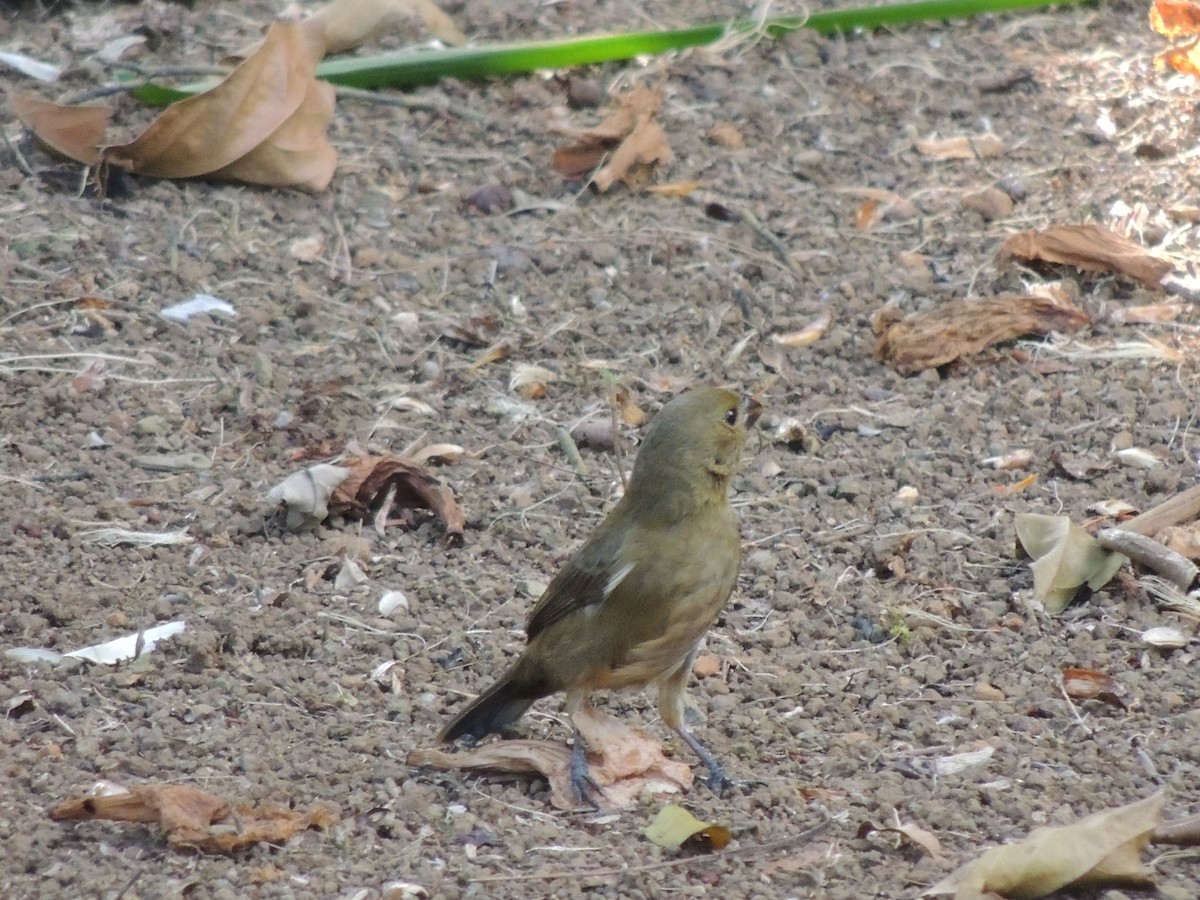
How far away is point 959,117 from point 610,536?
4256 millimetres

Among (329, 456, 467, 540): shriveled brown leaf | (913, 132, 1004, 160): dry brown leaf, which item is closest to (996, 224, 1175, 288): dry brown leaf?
(913, 132, 1004, 160): dry brown leaf

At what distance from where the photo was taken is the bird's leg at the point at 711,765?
427 centimetres

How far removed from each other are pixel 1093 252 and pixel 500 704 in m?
3.40

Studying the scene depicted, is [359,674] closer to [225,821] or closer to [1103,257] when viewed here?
[225,821]

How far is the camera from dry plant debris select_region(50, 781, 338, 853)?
3816 millimetres

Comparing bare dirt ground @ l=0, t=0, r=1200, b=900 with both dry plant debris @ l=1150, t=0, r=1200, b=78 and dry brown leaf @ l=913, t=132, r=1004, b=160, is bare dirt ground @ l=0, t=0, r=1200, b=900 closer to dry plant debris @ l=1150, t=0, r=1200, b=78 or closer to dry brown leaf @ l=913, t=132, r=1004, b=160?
dry brown leaf @ l=913, t=132, r=1004, b=160

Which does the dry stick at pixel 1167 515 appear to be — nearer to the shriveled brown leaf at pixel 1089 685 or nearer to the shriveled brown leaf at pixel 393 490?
the shriveled brown leaf at pixel 1089 685

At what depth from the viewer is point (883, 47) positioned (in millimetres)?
8641

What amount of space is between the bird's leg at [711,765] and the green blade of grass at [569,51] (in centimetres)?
429

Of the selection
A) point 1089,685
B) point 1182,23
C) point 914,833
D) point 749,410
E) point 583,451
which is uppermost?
point 1182,23

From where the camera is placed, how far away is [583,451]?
19.9 feet

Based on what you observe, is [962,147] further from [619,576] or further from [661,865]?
[661,865]

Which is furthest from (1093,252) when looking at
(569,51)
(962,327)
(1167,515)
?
(569,51)

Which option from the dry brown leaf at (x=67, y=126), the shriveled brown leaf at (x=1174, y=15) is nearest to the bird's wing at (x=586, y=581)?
the dry brown leaf at (x=67, y=126)
